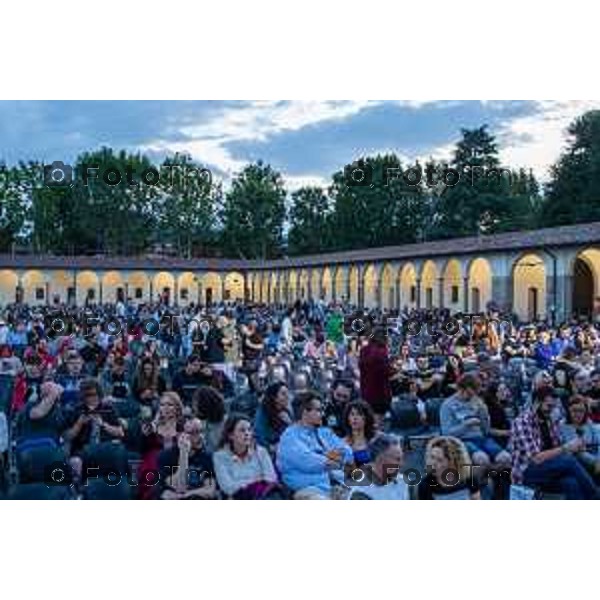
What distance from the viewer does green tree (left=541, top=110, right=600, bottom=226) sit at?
55.5 meters

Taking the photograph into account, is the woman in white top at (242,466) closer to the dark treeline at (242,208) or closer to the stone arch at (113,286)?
the dark treeline at (242,208)

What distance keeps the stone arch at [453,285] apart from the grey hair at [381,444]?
26.0 meters

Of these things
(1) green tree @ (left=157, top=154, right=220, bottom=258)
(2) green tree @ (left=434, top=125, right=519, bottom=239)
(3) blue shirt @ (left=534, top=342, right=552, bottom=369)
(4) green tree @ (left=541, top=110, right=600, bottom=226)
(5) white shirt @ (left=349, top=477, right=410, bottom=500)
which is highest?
(4) green tree @ (left=541, top=110, right=600, bottom=226)

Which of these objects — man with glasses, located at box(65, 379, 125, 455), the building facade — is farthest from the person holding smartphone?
the building facade

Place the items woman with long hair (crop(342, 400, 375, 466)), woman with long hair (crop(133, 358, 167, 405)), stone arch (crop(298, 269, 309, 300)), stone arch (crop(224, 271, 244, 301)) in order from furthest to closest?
stone arch (crop(224, 271, 244, 301)) → stone arch (crop(298, 269, 309, 300)) → woman with long hair (crop(133, 358, 167, 405)) → woman with long hair (crop(342, 400, 375, 466))

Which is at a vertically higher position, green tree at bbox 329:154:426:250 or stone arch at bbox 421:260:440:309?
green tree at bbox 329:154:426:250

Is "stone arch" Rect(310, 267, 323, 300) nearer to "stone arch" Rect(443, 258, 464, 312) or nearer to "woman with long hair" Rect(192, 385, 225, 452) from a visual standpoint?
"stone arch" Rect(443, 258, 464, 312)

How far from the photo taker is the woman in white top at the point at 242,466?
7355 mm

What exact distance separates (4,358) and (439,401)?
19.8ft

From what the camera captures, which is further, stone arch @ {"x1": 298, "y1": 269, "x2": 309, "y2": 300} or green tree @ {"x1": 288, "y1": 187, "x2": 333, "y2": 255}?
stone arch @ {"x1": 298, "y1": 269, "x2": 309, "y2": 300}

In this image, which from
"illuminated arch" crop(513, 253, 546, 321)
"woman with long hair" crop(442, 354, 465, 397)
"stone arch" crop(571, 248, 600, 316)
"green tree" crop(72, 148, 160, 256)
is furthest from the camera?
"stone arch" crop(571, 248, 600, 316)

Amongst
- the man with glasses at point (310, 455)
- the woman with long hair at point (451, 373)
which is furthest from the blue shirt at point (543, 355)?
the man with glasses at point (310, 455)

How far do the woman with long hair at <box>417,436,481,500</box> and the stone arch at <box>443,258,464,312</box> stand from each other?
26.7 meters

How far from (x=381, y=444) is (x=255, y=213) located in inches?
479
